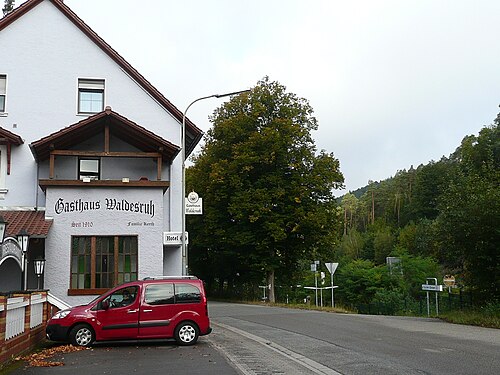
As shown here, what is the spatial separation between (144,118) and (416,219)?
80.3 meters

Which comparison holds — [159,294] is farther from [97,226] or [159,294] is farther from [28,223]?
[28,223]

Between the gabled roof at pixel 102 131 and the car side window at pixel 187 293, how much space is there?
7880 millimetres

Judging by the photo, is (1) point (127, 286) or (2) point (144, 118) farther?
(2) point (144, 118)

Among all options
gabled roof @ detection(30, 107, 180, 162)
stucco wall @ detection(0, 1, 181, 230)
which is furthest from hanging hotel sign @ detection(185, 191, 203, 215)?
stucco wall @ detection(0, 1, 181, 230)

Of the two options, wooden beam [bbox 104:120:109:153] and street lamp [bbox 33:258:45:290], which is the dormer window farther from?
street lamp [bbox 33:258:45:290]

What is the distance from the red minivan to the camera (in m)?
15.3

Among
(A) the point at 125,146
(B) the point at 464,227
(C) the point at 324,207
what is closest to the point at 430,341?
(B) the point at 464,227

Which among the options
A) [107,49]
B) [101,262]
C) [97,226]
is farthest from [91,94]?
[101,262]

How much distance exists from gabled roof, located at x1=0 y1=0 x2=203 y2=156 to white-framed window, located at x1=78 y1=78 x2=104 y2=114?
124 centimetres

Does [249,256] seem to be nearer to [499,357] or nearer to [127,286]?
[127,286]

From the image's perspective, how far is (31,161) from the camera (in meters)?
24.0

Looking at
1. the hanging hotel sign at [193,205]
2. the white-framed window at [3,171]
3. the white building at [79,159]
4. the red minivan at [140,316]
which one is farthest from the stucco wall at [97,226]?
the red minivan at [140,316]

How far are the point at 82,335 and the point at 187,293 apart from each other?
9.19ft

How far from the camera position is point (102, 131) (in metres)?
23.2
